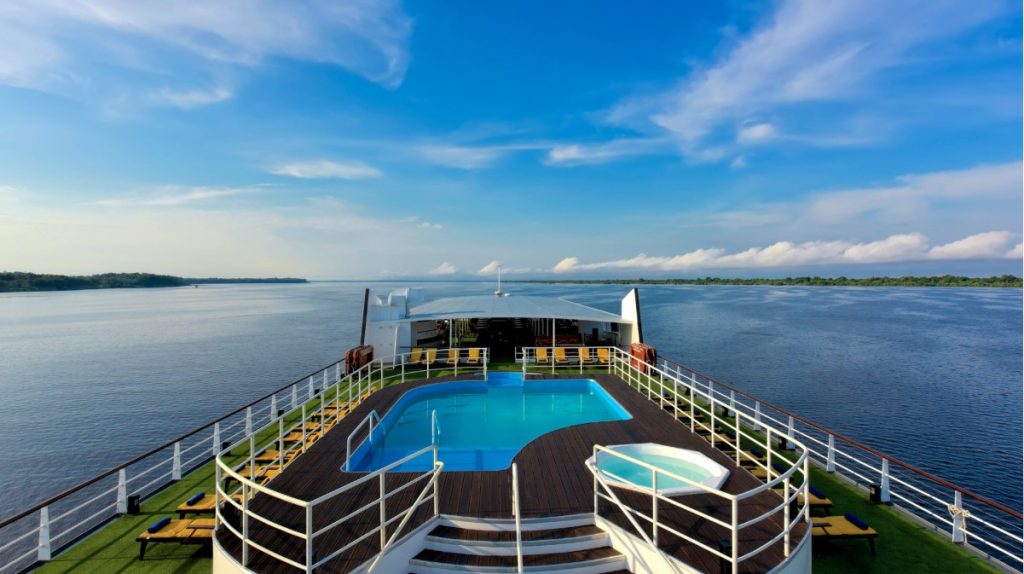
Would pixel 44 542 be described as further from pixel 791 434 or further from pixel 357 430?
pixel 791 434

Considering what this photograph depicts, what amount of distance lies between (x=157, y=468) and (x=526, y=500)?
44.7ft

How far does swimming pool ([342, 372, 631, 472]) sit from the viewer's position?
8516 mm

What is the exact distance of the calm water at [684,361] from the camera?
1412 centimetres

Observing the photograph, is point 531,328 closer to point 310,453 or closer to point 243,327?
point 310,453

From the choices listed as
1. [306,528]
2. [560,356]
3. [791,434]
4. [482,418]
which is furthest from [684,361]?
[306,528]

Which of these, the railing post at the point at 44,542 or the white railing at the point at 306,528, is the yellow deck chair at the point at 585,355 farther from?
the railing post at the point at 44,542

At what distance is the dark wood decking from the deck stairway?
0.15 meters

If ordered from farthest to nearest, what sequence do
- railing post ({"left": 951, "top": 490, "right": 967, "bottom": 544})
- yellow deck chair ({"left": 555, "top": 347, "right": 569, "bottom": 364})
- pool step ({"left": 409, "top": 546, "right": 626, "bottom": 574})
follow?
yellow deck chair ({"left": 555, "top": 347, "right": 569, "bottom": 364}) → railing post ({"left": 951, "top": 490, "right": 967, "bottom": 544}) → pool step ({"left": 409, "top": 546, "right": 626, "bottom": 574})

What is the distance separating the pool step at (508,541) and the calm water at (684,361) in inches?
537

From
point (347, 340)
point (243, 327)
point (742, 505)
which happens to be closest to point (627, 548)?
point (742, 505)

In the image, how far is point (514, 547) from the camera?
4.62 metres

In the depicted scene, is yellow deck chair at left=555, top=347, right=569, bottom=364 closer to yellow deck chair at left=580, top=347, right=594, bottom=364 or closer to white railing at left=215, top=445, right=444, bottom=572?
yellow deck chair at left=580, top=347, right=594, bottom=364

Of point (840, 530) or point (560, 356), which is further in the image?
point (560, 356)

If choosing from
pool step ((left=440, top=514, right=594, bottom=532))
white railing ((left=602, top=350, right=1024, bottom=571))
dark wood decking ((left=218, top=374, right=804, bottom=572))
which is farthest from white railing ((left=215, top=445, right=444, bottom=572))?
white railing ((left=602, top=350, right=1024, bottom=571))
